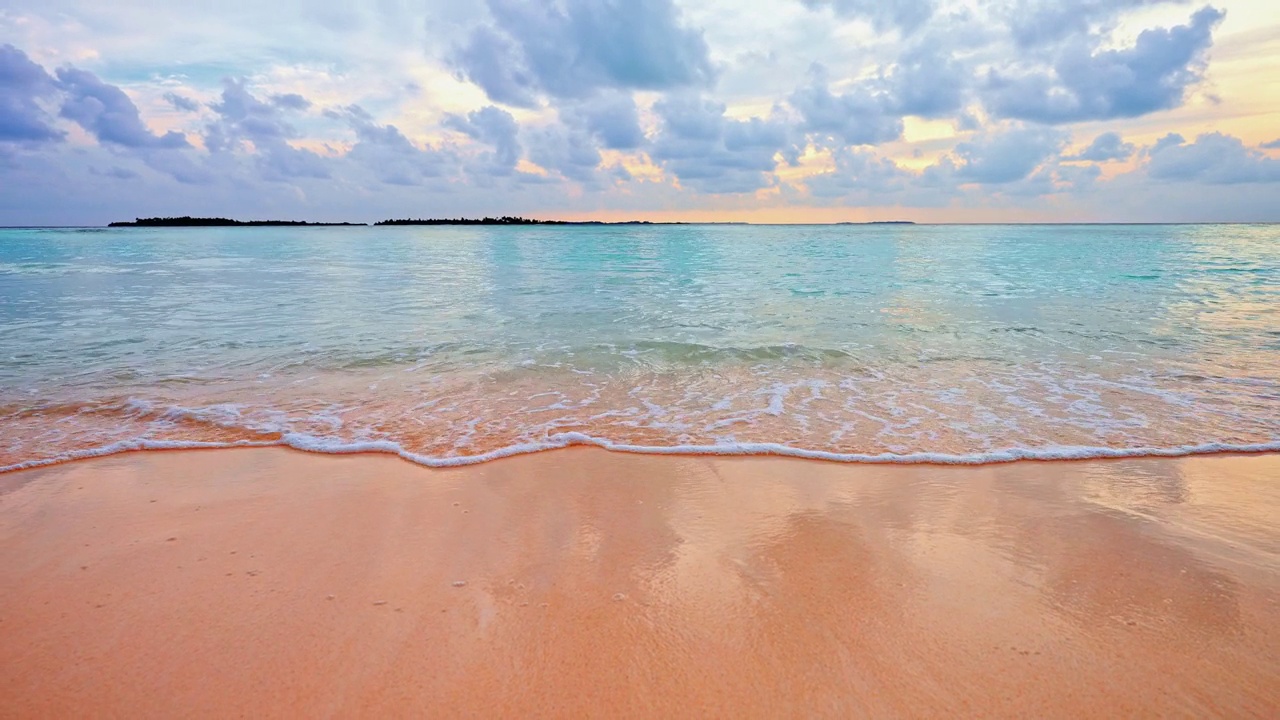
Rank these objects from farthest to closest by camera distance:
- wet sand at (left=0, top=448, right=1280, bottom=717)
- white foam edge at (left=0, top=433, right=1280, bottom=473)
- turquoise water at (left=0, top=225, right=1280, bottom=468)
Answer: turquoise water at (left=0, top=225, right=1280, bottom=468) < white foam edge at (left=0, top=433, right=1280, bottom=473) < wet sand at (left=0, top=448, right=1280, bottom=717)

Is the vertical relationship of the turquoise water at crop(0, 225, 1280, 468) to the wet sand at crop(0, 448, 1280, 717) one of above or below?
below

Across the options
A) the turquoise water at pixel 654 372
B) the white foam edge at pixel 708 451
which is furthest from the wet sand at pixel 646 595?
the turquoise water at pixel 654 372

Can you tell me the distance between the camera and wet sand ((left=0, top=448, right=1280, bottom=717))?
2.34m

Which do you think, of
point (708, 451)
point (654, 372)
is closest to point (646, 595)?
point (708, 451)

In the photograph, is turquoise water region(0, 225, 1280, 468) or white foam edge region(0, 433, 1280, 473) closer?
white foam edge region(0, 433, 1280, 473)

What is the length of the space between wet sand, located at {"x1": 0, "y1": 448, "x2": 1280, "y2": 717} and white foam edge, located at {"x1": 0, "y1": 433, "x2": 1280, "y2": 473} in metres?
0.38

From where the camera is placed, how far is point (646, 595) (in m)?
2.98

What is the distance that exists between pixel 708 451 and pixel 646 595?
2.37 metres

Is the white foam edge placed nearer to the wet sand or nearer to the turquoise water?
the turquoise water

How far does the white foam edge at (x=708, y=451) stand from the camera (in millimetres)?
5035

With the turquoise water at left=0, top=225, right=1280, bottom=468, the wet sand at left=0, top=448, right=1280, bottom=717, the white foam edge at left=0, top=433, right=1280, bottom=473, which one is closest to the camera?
the wet sand at left=0, top=448, right=1280, bottom=717

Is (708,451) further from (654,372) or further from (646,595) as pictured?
(654,372)

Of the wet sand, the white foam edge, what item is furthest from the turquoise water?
the wet sand

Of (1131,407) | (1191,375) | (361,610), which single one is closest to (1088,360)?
(1191,375)
